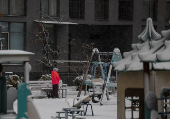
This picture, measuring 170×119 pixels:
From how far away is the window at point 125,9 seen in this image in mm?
45844

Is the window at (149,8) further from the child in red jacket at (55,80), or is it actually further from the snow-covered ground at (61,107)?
the snow-covered ground at (61,107)

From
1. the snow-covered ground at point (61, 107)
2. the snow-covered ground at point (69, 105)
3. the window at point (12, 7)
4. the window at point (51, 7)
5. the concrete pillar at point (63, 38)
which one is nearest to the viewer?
the snow-covered ground at point (69, 105)

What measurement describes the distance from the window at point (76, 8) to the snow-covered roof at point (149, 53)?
103 feet

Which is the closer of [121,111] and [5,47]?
[121,111]

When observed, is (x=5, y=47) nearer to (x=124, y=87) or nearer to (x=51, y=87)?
(x=51, y=87)

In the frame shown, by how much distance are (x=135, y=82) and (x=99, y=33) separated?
34.8m

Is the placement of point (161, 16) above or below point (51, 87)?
above

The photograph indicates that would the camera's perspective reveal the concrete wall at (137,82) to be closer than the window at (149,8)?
Yes

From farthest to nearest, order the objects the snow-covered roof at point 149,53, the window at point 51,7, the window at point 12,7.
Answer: the window at point 51,7 < the window at point 12,7 < the snow-covered roof at point 149,53

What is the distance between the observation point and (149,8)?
46406 mm

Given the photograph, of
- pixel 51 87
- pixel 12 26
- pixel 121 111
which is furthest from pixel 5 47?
pixel 121 111

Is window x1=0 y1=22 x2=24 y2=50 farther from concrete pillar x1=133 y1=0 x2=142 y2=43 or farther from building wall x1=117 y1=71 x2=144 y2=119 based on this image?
building wall x1=117 y1=71 x2=144 y2=119

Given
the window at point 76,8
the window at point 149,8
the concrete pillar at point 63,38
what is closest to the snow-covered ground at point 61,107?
the concrete pillar at point 63,38

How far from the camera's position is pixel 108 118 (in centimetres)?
1784
